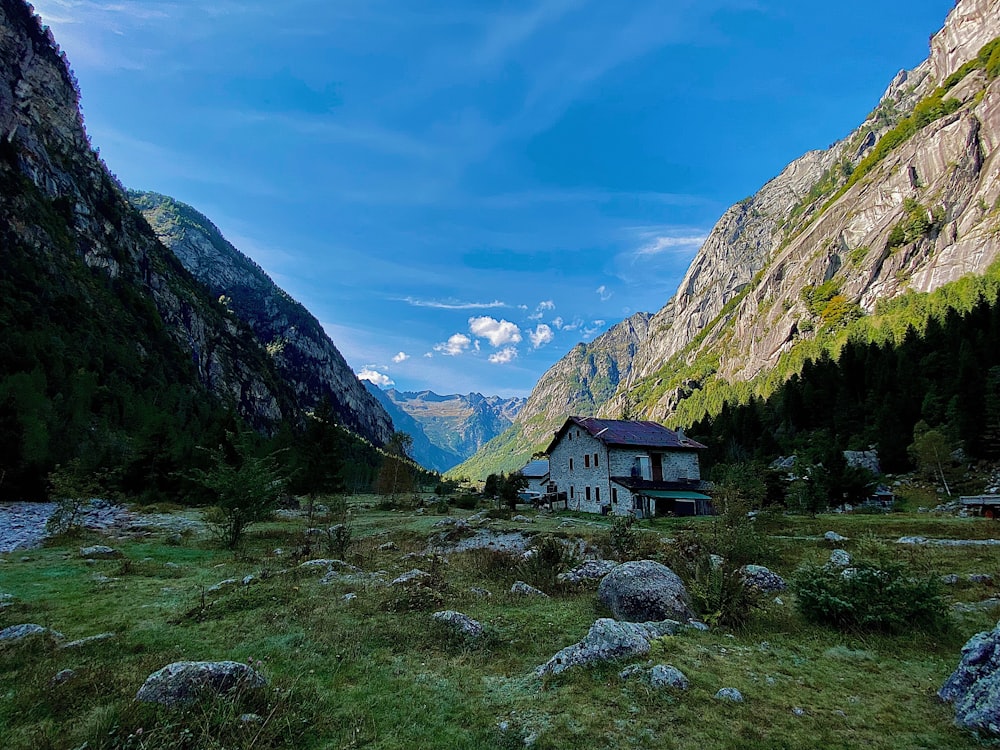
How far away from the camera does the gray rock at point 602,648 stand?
6.65 meters

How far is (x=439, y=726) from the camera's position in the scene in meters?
5.23

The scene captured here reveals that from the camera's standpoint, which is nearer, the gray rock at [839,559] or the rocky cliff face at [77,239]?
the gray rock at [839,559]

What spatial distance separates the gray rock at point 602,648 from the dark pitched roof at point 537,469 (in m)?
64.6

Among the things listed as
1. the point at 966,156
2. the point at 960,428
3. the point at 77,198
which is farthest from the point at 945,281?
the point at 77,198

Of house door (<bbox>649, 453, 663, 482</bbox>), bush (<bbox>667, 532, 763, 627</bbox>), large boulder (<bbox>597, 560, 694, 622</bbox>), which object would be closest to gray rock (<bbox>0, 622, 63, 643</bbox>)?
large boulder (<bbox>597, 560, 694, 622</bbox>)


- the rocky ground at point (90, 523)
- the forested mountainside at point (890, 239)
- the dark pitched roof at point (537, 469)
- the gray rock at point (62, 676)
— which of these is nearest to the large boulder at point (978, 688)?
the gray rock at point (62, 676)

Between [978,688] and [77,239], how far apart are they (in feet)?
436

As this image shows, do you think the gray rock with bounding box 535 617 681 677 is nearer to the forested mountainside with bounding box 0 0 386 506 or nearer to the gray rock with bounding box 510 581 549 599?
the gray rock with bounding box 510 581 549 599

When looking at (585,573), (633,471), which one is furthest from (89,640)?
(633,471)

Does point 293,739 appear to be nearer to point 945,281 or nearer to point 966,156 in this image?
point 945,281

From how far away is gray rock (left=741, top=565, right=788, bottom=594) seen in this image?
11.7m

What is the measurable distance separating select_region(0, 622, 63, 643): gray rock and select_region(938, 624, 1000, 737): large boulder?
12.8 metres

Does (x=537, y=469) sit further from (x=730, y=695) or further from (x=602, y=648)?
(x=730, y=695)

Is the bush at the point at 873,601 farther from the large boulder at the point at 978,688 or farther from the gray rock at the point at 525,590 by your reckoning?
the gray rock at the point at 525,590
